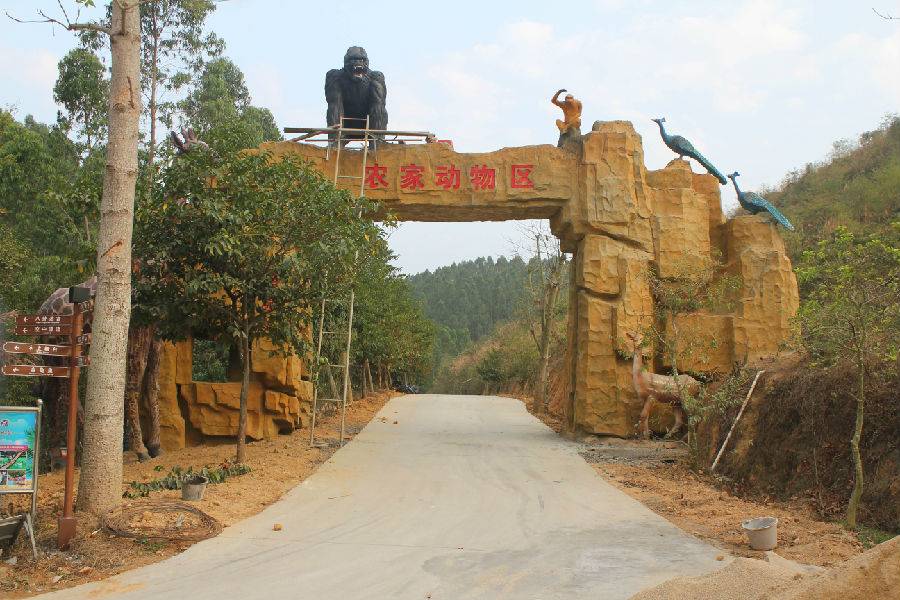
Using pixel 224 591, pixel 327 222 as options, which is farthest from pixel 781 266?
pixel 224 591

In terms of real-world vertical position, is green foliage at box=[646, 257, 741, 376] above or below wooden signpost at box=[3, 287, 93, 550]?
above

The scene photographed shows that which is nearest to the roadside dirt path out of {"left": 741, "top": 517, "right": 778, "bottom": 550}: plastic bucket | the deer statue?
{"left": 741, "top": 517, "right": 778, "bottom": 550}: plastic bucket

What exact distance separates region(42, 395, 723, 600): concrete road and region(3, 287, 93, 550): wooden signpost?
996 millimetres

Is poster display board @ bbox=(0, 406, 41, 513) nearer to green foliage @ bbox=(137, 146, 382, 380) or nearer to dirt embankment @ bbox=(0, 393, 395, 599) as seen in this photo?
dirt embankment @ bbox=(0, 393, 395, 599)

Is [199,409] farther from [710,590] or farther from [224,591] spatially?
[710,590]

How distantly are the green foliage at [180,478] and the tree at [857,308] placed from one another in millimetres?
6488

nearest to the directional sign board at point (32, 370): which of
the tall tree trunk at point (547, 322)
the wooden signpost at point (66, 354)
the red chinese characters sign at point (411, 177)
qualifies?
the wooden signpost at point (66, 354)

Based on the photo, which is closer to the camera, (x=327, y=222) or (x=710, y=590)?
(x=710, y=590)

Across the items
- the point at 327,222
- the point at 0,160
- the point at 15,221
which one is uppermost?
the point at 0,160

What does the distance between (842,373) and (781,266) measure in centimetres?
623

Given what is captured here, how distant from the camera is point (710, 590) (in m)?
4.22

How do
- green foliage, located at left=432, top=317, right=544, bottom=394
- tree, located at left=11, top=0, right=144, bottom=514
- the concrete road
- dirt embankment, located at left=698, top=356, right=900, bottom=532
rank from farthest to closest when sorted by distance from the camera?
green foliage, located at left=432, top=317, right=544, bottom=394 < dirt embankment, located at left=698, top=356, right=900, bottom=532 < tree, located at left=11, top=0, right=144, bottom=514 < the concrete road

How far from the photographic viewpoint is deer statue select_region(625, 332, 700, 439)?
1235cm

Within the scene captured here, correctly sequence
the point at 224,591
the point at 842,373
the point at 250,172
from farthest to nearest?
1. the point at 250,172
2. the point at 842,373
3. the point at 224,591
